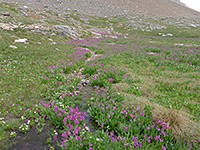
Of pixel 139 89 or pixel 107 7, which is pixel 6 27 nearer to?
pixel 139 89

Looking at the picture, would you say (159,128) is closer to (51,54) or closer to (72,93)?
(72,93)

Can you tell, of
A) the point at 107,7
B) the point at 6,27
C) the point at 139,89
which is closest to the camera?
the point at 139,89

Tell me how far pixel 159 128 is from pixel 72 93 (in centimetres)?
525

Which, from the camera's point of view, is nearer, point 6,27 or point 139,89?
point 139,89

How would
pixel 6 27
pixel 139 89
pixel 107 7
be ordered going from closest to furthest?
pixel 139 89 < pixel 6 27 < pixel 107 7

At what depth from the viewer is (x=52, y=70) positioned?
34.4 feet

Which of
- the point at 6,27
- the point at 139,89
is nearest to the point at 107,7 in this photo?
the point at 6,27

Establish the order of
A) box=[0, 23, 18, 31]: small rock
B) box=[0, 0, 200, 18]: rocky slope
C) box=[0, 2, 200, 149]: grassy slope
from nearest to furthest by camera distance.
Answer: box=[0, 2, 200, 149]: grassy slope
box=[0, 23, 18, 31]: small rock
box=[0, 0, 200, 18]: rocky slope

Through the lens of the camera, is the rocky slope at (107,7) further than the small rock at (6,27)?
Yes

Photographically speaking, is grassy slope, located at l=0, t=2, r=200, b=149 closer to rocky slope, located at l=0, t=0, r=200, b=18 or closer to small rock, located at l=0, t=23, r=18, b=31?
small rock, located at l=0, t=23, r=18, b=31

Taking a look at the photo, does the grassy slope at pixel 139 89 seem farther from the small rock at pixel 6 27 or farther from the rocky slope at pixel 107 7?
the rocky slope at pixel 107 7

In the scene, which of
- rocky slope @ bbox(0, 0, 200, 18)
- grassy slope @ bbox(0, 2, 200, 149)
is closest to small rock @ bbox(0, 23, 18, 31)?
grassy slope @ bbox(0, 2, 200, 149)

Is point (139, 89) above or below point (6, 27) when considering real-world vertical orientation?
above

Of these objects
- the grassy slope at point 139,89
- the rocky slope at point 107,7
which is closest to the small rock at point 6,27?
the grassy slope at point 139,89
